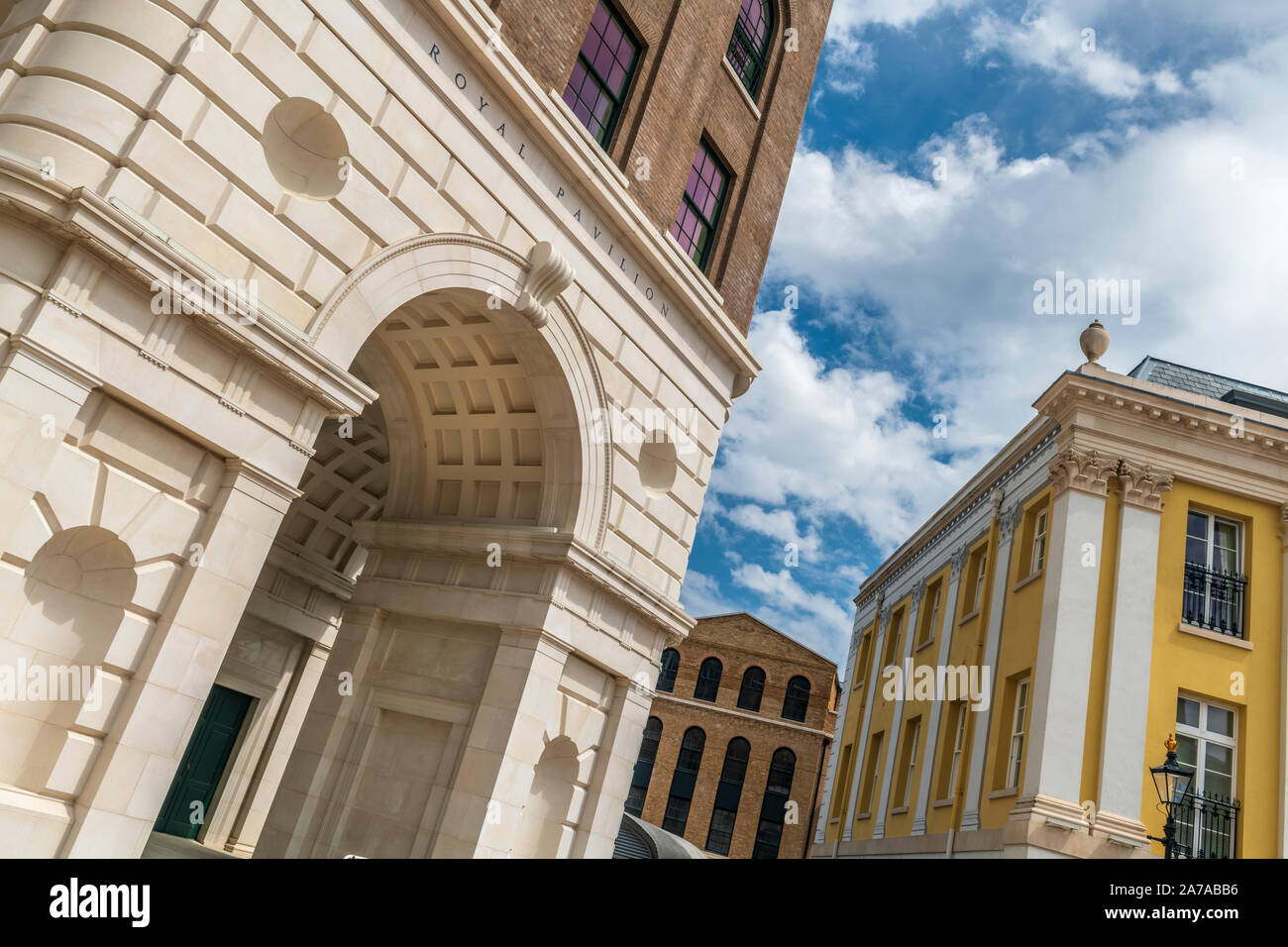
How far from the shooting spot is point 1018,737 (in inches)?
840

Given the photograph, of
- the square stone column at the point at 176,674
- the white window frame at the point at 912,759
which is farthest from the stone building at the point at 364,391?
the white window frame at the point at 912,759

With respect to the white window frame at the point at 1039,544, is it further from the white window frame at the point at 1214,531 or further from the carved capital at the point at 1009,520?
the white window frame at the point at 1214,531

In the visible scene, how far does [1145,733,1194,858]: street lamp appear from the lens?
601 inches

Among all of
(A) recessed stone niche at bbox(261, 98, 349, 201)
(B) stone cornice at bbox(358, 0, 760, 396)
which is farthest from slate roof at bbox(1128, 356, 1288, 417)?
(A) recessed stone niche at bbox(261, 98, 349, 201)

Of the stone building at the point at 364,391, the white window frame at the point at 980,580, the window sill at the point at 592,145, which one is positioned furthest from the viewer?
the white window frame at the point at 980,580

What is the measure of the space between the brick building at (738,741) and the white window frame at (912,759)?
27027 millimetres

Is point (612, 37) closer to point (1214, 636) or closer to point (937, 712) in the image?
point (1214, 636)

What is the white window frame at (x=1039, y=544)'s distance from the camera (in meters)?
23.0

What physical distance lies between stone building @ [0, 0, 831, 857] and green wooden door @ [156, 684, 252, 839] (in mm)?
69

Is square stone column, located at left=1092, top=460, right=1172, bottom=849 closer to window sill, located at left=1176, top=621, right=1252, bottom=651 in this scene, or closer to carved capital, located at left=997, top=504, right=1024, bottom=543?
window sill, located at left=1176, top=621, right=1252, bottom=651
